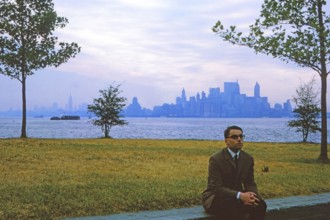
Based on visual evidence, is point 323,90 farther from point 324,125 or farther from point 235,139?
point 235,139

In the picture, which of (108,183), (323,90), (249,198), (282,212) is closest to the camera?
(249,198)

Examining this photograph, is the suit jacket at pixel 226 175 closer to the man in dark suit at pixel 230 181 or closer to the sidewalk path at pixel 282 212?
the man in dark suit at pixel 230 181

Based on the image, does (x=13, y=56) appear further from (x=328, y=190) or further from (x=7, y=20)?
(x=328, y=190)

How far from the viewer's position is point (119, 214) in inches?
269

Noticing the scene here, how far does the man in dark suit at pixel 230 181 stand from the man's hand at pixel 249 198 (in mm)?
70

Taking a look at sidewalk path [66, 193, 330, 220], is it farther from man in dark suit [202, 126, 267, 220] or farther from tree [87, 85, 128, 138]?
tree [87, 85, 128, 138]

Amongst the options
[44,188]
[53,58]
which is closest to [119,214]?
[44,188]

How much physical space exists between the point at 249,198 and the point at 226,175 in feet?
1.97

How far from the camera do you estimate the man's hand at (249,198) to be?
20.2 feet

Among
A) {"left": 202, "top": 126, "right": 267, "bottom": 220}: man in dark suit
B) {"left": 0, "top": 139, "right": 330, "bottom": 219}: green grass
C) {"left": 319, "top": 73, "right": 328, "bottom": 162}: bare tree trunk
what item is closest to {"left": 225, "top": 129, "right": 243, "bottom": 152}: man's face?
{"left": 202, "top": 126, "right": 267, "bottom": 220}: man in dark suit

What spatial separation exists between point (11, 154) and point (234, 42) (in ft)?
30.9

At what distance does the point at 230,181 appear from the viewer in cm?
664

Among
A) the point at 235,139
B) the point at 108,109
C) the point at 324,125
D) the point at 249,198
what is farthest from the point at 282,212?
the point at 108,109

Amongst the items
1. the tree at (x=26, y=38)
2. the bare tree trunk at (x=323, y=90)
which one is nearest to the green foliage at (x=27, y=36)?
the tree at (x=26, y=38)
